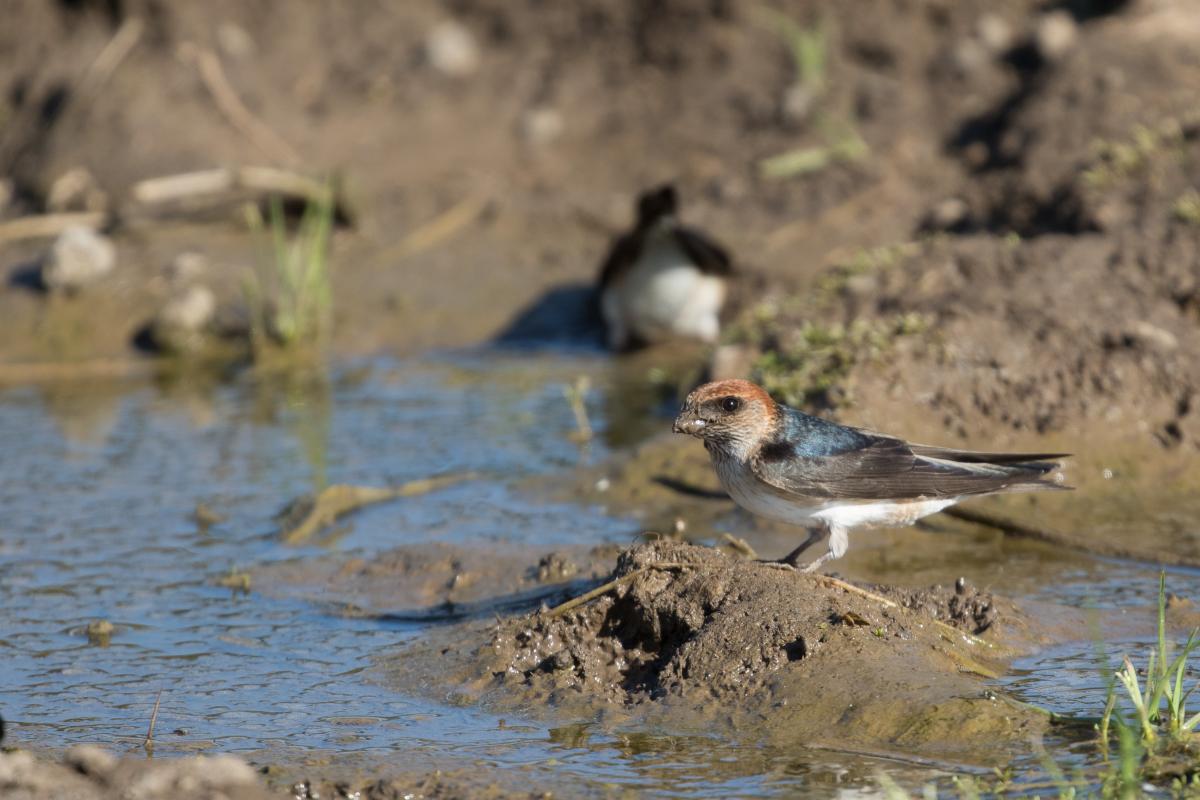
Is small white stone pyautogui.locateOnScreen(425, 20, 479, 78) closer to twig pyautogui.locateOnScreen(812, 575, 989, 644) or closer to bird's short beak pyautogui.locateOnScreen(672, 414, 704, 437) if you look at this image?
bird's short beak pyautogui.locateOnScreen(672, 414, 704, 437)

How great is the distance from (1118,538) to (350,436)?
4.05 meters

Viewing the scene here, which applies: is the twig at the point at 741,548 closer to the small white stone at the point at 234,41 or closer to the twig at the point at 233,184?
the twig at the point at 233,184

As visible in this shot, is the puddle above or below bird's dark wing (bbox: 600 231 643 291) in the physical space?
below

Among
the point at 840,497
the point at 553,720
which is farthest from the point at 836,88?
the point at 553,720

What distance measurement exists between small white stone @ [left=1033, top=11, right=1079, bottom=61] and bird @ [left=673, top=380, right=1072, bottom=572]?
263 inches

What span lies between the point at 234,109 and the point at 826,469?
8.14 meters

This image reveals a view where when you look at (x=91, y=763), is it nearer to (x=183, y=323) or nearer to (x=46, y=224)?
(x=183, y=323)

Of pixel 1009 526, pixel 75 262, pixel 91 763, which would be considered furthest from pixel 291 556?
pixel 75 262

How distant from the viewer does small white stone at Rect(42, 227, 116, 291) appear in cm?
1048

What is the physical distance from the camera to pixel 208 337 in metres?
10.3

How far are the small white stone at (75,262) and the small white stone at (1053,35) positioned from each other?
6.76 metres

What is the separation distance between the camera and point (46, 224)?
11.1 m

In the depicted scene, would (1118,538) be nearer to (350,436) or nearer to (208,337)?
(350,436)

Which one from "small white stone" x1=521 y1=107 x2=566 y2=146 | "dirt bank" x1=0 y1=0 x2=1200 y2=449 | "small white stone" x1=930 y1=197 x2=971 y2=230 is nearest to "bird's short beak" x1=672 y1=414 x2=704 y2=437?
"dirt bank" x1=0 y1=0 x2=1200 y2=449
